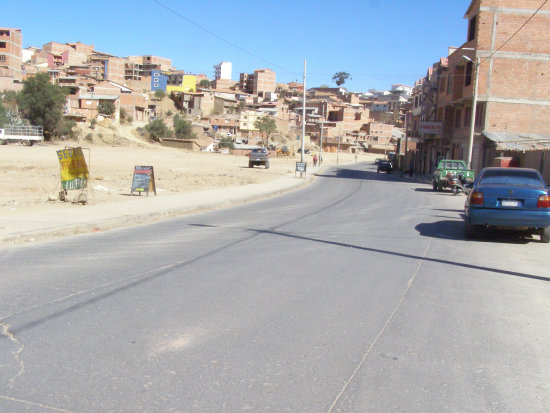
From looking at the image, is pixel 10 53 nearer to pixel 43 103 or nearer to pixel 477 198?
pixel 43 103

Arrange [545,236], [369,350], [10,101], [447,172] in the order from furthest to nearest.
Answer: [10,101], [447,172], [545,236], [369,350]

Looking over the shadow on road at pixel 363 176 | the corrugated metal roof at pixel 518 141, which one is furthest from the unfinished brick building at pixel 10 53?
the corrugated metal roof at pixel 518 141

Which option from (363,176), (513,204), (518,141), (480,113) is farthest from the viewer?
(363,176)

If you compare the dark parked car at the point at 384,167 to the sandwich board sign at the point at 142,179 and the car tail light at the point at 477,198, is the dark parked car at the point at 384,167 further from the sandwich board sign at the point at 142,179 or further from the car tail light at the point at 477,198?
the car tail light at the point at 477,198

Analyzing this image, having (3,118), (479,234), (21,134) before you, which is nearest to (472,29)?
A: (479,234)

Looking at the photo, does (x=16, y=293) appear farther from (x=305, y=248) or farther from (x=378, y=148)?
(x=378, y=148)

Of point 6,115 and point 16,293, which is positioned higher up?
point 6,115

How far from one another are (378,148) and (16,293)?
146154mm

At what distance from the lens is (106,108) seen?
93000mm

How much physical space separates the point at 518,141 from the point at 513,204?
2971 centimetres

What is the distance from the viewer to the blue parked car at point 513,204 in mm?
11898

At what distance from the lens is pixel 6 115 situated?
66500 millimetres

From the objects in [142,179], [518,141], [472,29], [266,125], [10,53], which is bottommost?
[142,179]

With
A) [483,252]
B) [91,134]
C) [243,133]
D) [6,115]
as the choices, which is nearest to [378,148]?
[243,133]
